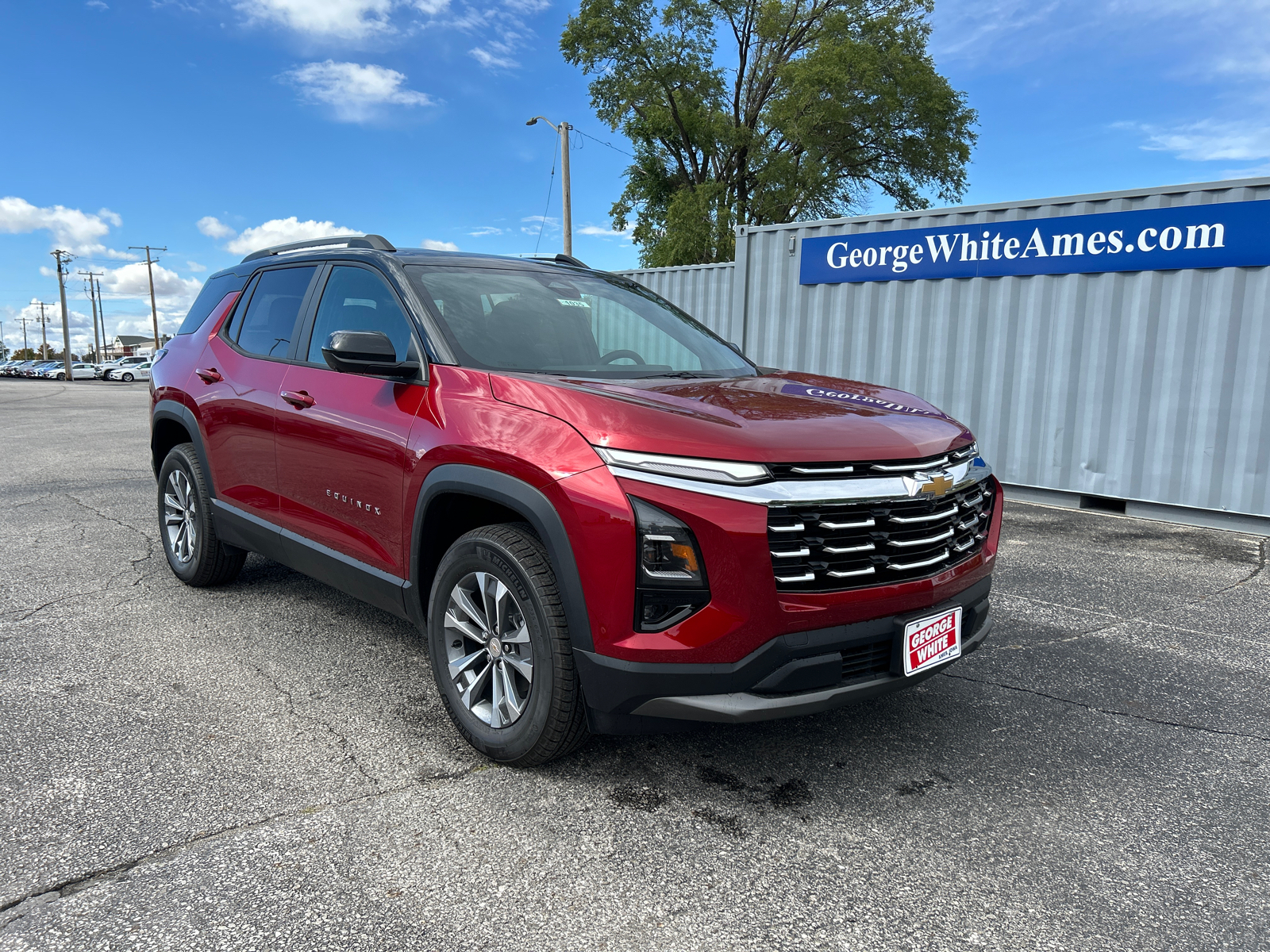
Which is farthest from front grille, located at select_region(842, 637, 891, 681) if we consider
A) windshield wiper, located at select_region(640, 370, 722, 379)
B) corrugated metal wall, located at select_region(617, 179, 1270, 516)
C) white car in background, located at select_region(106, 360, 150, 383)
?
white car in background, located at select_region(106, 360, 150, 383)

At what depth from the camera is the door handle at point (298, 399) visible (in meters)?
3.64

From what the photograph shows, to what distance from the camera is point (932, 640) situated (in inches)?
106

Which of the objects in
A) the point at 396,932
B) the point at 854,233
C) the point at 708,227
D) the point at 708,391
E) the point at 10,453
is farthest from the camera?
the point at 708,227

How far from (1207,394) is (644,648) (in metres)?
7.10

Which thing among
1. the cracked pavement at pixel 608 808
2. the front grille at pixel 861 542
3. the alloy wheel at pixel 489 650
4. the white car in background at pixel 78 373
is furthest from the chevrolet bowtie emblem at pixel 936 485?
the white car in background at pixel 78 373

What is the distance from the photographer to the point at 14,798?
2617mm

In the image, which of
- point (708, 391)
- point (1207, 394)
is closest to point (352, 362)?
point (708, 391)

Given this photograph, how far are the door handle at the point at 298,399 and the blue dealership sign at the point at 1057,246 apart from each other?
22.7 ft

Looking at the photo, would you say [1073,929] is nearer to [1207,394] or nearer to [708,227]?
[1207,394]

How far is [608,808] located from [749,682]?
0.64 metres

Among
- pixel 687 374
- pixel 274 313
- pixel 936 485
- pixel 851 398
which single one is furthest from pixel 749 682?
pixel 274 313

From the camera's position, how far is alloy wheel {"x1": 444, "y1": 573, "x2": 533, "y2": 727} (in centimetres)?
275

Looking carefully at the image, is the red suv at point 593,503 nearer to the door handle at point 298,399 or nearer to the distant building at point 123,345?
the door handle at point 298,399

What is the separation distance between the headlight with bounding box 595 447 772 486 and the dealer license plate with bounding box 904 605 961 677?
0.69m
